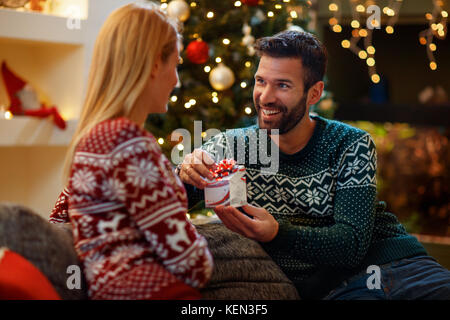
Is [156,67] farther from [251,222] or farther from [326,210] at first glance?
[326,210]

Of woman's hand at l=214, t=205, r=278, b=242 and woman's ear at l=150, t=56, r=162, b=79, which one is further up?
woman's ear at l=150, t=56, r=162, b=79

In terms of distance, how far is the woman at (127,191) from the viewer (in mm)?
1132

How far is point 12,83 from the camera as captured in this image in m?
3.12

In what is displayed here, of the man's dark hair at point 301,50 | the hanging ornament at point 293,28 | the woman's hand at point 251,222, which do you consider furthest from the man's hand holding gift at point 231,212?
the hanging ornament at point 293,28

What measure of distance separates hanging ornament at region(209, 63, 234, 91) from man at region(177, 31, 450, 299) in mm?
1095

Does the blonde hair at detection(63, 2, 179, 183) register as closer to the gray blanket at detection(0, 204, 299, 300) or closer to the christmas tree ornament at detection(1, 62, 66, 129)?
the gray blanket at detection(0, 204, 299, 300)

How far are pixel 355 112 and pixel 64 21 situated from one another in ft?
9.26

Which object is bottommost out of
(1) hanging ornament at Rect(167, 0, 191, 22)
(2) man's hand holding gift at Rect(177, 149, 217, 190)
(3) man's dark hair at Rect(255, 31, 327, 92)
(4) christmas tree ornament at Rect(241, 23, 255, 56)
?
(2) man's hand holding gift at Rect(177, 149, 217, 190)

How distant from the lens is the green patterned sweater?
1.56 m

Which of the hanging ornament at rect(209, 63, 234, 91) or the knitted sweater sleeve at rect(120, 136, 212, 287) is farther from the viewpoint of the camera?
the hanging ornament at rect(209, 63, 234, 91)

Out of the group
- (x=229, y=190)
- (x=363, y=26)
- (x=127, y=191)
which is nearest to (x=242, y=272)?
(x=229, y=190)

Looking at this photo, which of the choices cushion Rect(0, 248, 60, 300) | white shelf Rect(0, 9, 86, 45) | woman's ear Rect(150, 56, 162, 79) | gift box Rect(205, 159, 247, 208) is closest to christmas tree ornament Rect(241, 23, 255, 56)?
white shelf Rect(0, 9, 86, 45)

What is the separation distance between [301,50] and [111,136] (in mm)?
854

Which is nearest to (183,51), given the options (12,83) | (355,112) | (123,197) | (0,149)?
(12,83)
